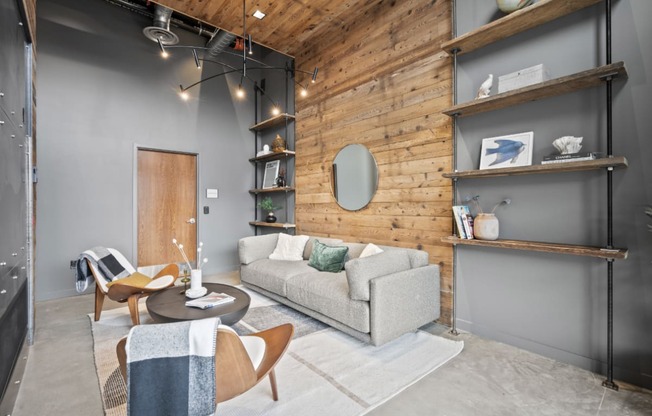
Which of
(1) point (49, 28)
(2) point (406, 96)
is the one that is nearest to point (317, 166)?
(2) point (406, 96)

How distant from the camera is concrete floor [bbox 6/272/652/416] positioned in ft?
5.85

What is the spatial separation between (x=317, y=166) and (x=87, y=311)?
318 centimetres

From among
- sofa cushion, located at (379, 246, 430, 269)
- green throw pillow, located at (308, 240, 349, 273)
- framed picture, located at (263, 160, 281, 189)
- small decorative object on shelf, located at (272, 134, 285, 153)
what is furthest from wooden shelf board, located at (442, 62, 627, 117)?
framed picture, located at (263, 160, 281, 189)

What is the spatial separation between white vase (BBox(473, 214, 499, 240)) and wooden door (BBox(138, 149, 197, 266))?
13.8 feet

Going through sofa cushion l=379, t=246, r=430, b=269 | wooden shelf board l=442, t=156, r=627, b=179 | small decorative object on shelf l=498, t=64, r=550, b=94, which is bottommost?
sofa cushion l=379, t=246, r=430, b=269

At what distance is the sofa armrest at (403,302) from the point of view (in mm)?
2424

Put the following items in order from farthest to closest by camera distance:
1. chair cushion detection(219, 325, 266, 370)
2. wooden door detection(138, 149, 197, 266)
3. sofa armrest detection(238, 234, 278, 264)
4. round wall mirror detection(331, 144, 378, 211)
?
1. wooden door detection(138, 149, 197, 266)
2. sofa armrest detection(238, 234, 278, 264)
3. round wall mirror detection(331, 144, 378, 211)
4. chair cushion detection(219, 325, 266, 370)

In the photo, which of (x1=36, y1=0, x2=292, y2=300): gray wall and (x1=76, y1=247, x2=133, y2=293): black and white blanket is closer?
(x1=76, y1=247, x2=133, y2=293): black and white blanket

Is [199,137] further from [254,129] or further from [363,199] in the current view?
[363,199]

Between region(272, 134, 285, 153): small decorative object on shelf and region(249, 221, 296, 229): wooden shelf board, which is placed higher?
region(272, 134, 285, 153): small decorative object on shelf

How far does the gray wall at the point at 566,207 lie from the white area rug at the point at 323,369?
0.61 m

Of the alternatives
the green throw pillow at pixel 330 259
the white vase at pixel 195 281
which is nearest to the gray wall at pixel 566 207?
the green throw pillow at pixel 330 259

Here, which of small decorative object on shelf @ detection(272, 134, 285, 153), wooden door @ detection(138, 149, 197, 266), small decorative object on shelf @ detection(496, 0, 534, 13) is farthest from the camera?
small decorative object on shelf @ detection(272, 134, 285, 153)

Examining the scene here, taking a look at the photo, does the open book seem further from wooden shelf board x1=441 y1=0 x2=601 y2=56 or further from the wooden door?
wooden shelf board x1=441 y1=0 x2=601 y2=56
